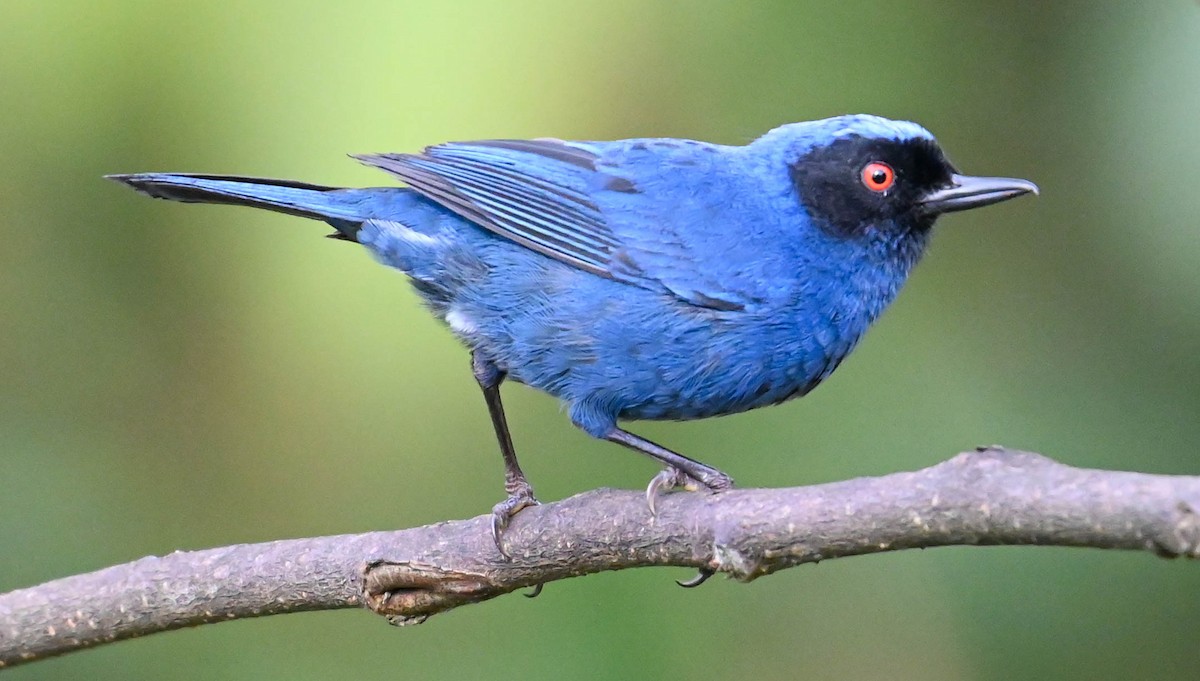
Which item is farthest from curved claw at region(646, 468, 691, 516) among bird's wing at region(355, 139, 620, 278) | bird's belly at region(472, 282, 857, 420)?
bird's wing at region(355, 139, 620, 278)

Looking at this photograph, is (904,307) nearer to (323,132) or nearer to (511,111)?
(511,111)

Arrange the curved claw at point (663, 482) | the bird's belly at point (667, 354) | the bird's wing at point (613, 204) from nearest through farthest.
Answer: the curved claw at point (663, 482)
the bird's belly at point (667, 354)
the bird's wing at point (613, 204)

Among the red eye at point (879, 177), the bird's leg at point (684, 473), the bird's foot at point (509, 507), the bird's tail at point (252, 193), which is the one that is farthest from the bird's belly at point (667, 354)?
the bird's tail at point (252, 193)

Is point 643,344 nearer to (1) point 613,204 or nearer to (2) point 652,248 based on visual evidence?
(2) point 652,248

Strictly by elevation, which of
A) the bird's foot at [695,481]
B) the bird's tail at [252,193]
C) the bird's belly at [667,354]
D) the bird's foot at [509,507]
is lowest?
the bird's foot at [509,507]

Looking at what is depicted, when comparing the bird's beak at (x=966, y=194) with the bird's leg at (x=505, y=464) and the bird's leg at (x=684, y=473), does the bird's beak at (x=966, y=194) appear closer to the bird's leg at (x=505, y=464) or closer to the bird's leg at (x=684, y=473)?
the bird's leg at (x=684, y=473)

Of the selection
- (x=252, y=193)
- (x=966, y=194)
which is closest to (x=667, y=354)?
(x=966, y=194)
